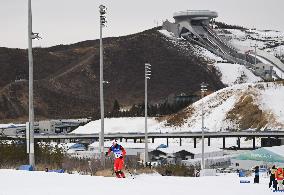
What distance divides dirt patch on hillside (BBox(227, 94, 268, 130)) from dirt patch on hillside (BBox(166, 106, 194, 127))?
9.31m

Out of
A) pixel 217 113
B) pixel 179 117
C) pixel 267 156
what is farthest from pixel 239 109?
pixel 267 156

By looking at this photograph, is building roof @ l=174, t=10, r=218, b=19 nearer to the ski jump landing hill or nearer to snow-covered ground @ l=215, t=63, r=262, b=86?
the ski jump landing hill

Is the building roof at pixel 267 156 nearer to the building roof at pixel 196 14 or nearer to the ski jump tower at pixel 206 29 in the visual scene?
the ski jump tower at pixel 206 29

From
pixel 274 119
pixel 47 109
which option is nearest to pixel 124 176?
pixel 274 119

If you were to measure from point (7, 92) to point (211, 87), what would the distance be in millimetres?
68095

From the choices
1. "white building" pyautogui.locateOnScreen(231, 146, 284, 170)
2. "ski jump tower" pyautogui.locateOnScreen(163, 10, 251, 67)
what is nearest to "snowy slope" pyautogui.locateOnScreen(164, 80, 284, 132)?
"white building" pyautogui.locateOnScreen(231, 146, 284, 170)

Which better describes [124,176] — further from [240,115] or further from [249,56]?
[249,56]

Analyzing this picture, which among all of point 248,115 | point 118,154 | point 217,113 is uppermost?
point 118,154

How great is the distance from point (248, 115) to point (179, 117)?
574 inches

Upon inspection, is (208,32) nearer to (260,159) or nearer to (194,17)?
(194,17)

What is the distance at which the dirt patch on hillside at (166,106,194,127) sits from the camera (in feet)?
367

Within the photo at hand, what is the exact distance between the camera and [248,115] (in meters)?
105

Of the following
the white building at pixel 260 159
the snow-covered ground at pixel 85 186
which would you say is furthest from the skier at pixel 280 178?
the white building at pixel 260 159

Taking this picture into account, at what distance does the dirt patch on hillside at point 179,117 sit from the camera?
112 meters
